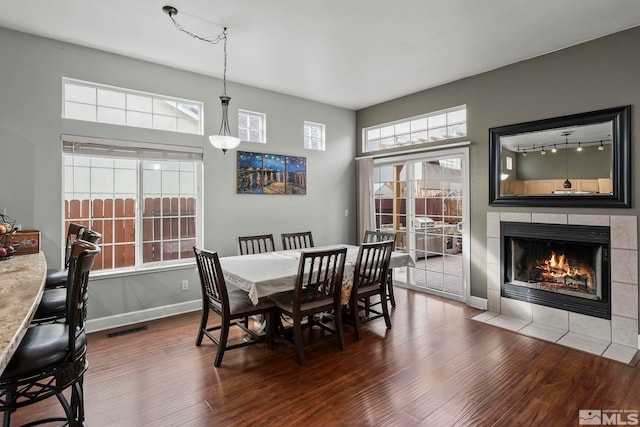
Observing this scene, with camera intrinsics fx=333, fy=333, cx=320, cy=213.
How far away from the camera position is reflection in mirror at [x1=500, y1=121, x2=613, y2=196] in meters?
3.35

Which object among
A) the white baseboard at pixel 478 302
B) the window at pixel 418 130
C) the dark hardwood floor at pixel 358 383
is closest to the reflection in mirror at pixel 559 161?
the window at pixel 418 130

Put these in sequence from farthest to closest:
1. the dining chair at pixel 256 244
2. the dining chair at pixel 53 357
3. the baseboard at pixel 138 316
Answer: the dining chair at pixel 256 244 → the baseboard at pixel 138 316 → the dining chair at pixel 53 357

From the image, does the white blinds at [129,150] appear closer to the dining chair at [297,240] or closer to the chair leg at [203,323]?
the dining chair at [297,240]

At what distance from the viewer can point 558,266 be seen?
12.6ft

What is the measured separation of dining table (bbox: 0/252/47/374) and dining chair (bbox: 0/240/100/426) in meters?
0.18

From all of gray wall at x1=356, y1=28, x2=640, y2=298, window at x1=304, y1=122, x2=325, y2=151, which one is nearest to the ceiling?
gray wall at x1=356, y1=28, x2=640, y2=298

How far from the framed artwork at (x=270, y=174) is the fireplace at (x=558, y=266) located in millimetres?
2941

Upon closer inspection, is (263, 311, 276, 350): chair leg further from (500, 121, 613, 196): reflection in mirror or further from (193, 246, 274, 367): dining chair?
(500, 121, 613, 196): reflection in mirror

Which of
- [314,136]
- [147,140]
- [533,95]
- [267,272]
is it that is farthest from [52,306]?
[533,95]

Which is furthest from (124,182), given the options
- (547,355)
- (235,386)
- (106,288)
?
(547,355)

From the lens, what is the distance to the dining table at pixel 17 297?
100 cm

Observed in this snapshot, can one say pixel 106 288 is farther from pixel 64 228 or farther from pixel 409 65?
pixel 409 65

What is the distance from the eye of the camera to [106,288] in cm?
371

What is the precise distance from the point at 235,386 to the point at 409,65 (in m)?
3.89
